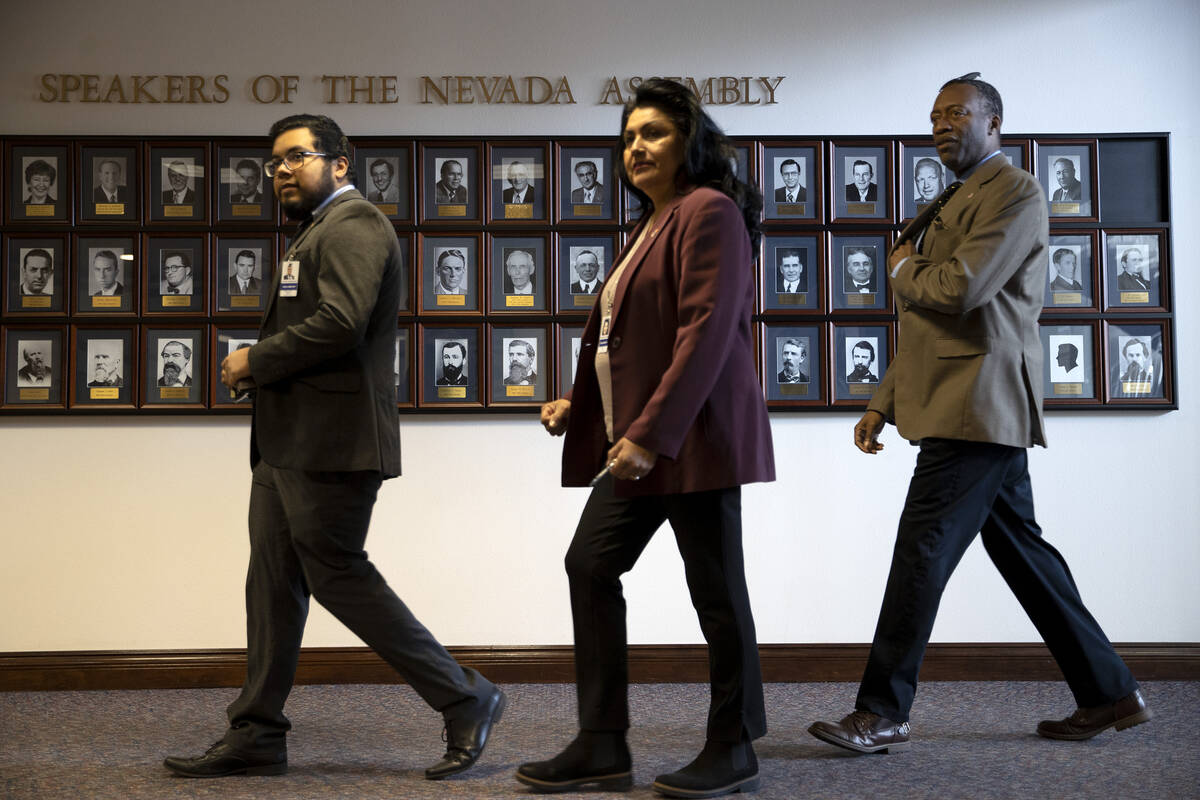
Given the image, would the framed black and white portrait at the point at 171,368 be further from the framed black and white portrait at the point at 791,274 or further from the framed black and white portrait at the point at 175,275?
the framed black and white portrait at the point at 791,274

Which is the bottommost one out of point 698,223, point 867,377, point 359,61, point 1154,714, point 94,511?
point 1154,714

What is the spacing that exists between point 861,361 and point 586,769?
2.09m

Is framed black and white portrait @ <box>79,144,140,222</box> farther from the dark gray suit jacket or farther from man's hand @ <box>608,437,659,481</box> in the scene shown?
man's hand @ <box>608,437,659,481</box>

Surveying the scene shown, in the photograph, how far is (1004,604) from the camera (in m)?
4.17

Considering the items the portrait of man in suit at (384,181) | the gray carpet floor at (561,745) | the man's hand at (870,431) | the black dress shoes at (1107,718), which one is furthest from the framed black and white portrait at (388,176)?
the black dress shoes at (1107,718)

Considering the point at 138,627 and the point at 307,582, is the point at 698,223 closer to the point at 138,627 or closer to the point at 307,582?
the point at 307,582

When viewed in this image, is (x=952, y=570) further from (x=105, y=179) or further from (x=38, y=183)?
(x=38, y=183)

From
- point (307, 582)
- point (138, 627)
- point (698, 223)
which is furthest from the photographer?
point (138, 627)

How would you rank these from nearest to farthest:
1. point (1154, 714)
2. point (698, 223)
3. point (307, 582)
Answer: point (698, 223), point (307, 582), point (1154, 714)

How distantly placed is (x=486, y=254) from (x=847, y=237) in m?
1.34

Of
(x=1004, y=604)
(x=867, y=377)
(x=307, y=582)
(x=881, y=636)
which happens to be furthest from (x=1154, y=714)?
(x=307, y=582)

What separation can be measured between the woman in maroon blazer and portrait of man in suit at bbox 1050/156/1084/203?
2051 mm

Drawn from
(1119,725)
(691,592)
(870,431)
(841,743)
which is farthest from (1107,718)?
(691,592)

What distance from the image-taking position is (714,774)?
8.30 ft
